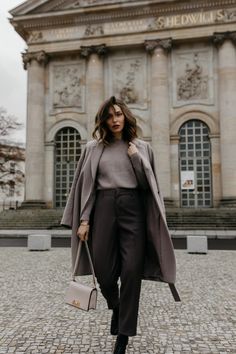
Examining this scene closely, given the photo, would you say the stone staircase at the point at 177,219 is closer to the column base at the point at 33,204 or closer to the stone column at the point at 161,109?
the column base at the point at 33,204

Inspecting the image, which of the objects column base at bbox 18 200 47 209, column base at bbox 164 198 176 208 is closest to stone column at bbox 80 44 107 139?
column base at bbox 18 200 47 209

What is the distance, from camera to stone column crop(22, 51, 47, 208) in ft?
86.3

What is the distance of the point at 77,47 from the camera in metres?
26.8

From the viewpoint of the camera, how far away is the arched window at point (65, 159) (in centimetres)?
2727

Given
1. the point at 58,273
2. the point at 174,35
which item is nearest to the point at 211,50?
the point at 174,35

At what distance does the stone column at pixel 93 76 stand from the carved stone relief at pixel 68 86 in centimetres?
99

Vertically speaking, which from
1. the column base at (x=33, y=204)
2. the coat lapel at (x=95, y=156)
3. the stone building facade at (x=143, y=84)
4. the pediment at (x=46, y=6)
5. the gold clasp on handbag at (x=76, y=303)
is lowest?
the gold clasp on handbag at (x=76, y=303)

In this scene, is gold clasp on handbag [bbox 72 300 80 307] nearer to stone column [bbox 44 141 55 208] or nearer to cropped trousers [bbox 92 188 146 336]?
cropped trousers [bbox 92 188 146 336]

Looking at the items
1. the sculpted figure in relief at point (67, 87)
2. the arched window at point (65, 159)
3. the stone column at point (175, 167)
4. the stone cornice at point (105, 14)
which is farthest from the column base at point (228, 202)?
the stone cornice at point (105, 14)

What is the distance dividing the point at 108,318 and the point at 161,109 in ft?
70.7

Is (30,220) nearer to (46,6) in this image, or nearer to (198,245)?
(198,245)

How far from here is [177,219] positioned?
20.8 meters

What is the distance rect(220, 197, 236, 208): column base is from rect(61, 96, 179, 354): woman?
68.7ft

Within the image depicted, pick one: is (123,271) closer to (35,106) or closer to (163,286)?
(163,286)
